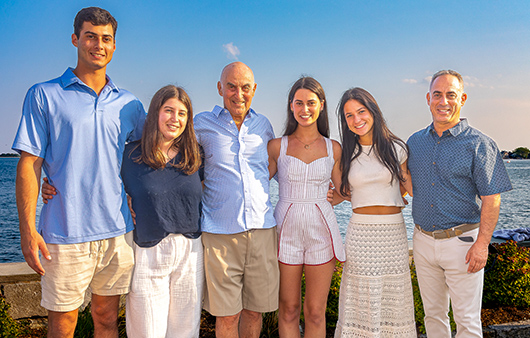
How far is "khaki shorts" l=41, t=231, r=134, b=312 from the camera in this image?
2688mm

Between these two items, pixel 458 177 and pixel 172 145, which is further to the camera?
pixel 458 177

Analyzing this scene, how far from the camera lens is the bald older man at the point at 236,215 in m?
3.10

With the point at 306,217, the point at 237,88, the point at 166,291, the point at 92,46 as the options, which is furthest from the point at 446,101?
the point at 92,46

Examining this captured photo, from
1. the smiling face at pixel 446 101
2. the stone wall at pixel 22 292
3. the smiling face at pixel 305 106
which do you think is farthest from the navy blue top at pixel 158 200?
the smiling face at pixel 446 101

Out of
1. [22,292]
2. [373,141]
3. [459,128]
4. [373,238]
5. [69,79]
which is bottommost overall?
[22,292]

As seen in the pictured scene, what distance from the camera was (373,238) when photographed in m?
3.30

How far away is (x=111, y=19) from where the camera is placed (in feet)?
9.70

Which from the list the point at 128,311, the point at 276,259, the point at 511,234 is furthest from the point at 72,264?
the point at 511,234

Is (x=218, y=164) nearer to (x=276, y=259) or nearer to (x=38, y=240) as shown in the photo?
(x=276, y=259)

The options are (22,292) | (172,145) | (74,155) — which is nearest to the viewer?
(74,155)

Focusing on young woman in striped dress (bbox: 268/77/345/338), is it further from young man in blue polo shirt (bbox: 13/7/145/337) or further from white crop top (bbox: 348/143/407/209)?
young man in blue polo shirt (bbox: 13/7/145/337)

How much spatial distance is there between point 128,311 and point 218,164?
51.4 inches

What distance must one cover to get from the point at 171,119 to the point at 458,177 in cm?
239

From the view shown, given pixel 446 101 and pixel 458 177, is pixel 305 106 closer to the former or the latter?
pixel 446 101
